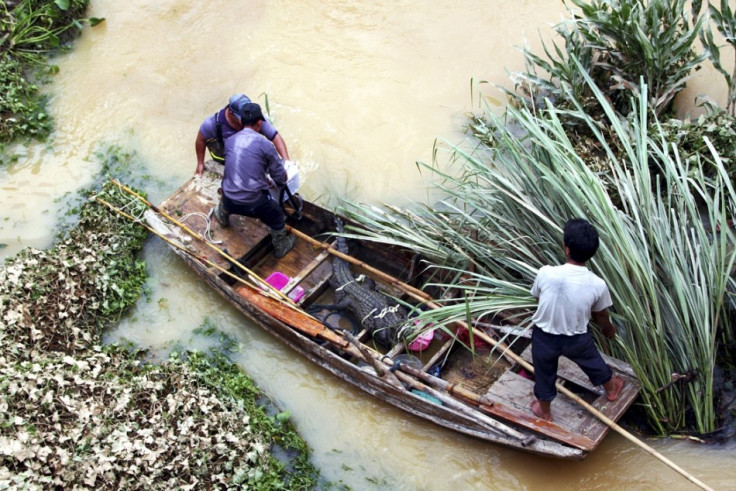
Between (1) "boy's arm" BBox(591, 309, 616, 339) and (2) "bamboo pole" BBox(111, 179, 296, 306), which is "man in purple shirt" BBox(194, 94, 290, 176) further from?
(1) "boy's arm" BBox(591, 309, 616, 339)

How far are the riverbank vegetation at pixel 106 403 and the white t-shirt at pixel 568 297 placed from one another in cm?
239

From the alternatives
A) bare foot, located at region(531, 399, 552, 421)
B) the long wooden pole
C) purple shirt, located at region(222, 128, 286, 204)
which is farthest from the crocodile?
bare foot, located at region(531, 399, 552, 421)

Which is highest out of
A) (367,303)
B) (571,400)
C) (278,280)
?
(571,400)

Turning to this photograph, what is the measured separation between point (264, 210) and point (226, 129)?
97 cm

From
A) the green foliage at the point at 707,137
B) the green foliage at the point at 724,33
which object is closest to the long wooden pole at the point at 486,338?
the green foliage at the point at 707,137

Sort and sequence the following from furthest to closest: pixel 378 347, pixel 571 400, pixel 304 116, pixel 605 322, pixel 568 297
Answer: pixel 304 116 < pixel 378 347 < pixel 571 400 < pixel 605 322 < pixel 568 297

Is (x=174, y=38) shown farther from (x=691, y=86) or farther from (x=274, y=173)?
(x=691, y=86)

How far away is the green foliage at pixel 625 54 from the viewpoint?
7234 mm

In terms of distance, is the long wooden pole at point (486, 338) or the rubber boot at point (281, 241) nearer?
the long wooden pole at point (486, 338)

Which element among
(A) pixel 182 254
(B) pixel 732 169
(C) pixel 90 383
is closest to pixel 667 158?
(B) pixel 732 169

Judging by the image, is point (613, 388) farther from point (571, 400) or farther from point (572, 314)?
point (572, 314)

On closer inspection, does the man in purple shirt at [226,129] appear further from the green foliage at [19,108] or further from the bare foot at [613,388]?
the bare foot at [613,388]

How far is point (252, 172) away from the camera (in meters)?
6.54

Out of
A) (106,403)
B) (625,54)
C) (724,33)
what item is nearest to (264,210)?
(106,403)
